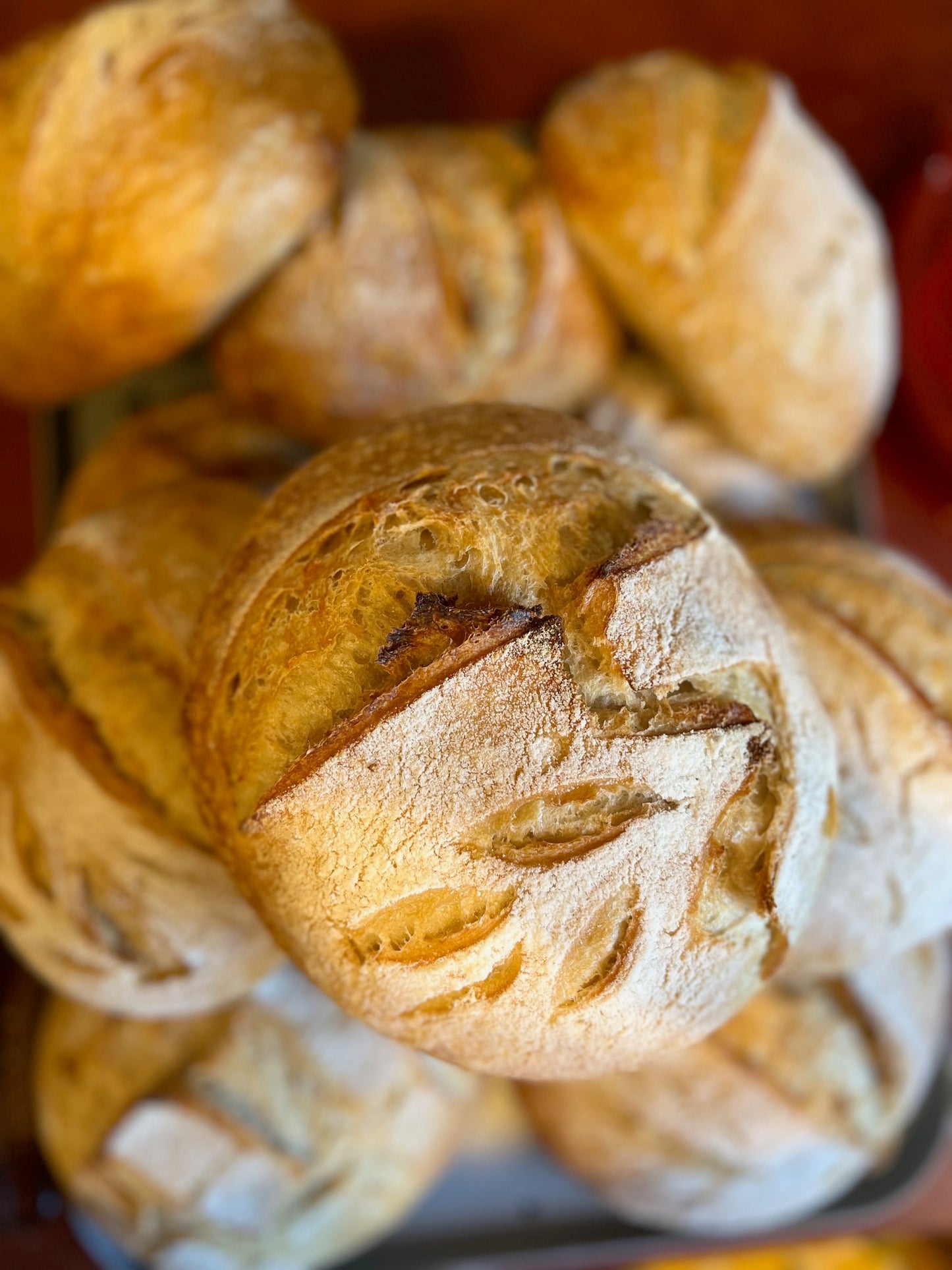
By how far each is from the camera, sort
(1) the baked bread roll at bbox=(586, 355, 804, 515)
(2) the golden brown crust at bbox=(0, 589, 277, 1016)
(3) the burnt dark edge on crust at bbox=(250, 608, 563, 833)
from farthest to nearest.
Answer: (1) the baked bread roll at bbox=(586, 355, 804, 515)
(2) the golden brown crust at bbox=(0, 589, 277, 1016)
(3) the burnt dark edge on crust at bbox=(250, 608, 563, 833)

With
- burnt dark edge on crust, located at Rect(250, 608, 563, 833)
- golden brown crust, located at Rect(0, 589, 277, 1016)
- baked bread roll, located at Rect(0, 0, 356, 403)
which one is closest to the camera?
burnt dark edge on crust, located at Rect(250, 608, 563, 833)

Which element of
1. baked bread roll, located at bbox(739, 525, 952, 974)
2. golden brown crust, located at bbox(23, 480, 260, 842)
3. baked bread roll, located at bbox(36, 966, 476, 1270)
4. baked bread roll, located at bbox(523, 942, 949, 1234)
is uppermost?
golden brown crust, located at bbox(23, 480, 260, 842)

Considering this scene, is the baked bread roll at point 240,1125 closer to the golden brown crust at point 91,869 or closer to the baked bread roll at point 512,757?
the golden brown crust at point 91,869

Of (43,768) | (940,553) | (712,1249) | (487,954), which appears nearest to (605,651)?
(487,954)

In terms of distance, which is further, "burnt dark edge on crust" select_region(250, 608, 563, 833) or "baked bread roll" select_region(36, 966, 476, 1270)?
"baked bread roll" select_region(36, 966, 476, 1270)

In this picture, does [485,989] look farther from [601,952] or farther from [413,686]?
[413,686]

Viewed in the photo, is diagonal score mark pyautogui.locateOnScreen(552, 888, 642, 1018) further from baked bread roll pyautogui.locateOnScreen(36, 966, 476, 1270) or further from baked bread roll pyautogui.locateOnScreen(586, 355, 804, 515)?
baked bread roll pyautogui.locateOnScreen(586, 355, 804, 515)

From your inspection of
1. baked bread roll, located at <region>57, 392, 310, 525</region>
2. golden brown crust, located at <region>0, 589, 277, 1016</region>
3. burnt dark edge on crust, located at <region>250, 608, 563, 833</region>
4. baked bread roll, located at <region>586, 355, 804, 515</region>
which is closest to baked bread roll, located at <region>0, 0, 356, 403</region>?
baked bread roll, located at <region>57, 392, 310, 525</region>

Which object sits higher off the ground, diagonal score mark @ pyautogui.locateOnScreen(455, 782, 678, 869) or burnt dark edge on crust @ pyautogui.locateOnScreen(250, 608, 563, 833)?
burnt dark edge on crust @ pyautogui.locateOnScreen(250, 608, 563, 833)
